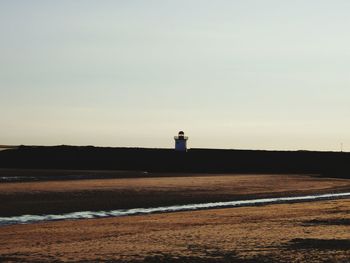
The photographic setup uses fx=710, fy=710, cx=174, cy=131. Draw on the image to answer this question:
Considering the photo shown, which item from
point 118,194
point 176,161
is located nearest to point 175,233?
point 118,194

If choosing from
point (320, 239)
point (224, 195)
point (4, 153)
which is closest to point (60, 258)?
point (320, 239)

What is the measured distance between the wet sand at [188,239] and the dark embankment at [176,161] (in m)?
46.8

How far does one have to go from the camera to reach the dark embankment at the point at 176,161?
72.7 metres

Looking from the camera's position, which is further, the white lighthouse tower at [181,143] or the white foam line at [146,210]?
the white lighthouse tower at [181,143]

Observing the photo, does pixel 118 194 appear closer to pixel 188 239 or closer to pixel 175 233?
pixel 175 233

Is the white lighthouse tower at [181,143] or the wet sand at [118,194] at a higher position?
the white lighthouse tower at [181,143]

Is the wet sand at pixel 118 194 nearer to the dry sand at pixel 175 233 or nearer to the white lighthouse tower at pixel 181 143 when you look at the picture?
the dry sand at pixel 175 233

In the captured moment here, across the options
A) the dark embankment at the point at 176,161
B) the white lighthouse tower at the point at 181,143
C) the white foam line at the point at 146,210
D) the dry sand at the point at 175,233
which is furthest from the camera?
the white lighthouse tower at the point at 181,143

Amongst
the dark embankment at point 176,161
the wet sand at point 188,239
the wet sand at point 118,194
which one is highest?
the dark embankment at point 176,161

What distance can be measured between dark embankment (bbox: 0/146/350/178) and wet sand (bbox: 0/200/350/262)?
153 ft

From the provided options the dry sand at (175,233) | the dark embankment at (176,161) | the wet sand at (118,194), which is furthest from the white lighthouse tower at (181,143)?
the dry sand at (175,233)

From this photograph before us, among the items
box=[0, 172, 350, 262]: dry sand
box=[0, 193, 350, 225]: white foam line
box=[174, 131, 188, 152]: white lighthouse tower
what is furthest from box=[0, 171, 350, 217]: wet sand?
box=[174, 131, 188, 152]: white lighthouse tower

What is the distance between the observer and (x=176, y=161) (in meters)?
80.4

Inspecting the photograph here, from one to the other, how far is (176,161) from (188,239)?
205 feet
